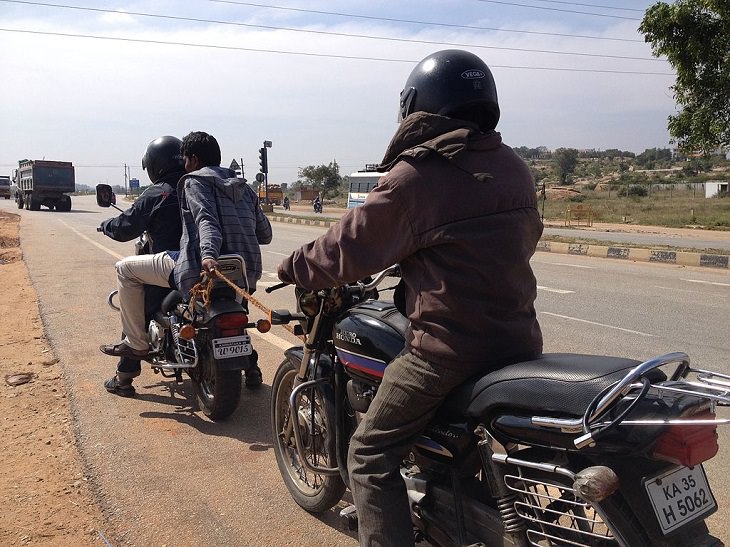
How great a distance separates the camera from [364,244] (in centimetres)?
A: 242

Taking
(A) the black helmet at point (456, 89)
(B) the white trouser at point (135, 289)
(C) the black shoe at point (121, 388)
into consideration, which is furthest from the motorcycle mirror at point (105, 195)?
(A) the black helmet at point (456, 89)

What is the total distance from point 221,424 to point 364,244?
272 cm

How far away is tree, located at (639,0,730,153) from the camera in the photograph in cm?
1445

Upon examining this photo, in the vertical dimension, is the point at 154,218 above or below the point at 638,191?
below

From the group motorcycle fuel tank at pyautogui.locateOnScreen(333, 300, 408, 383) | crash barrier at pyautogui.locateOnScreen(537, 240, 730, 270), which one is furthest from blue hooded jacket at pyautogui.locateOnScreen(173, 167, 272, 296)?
crash barrier at pyautogui.locateOnScreen(537, 240, 730, 270)

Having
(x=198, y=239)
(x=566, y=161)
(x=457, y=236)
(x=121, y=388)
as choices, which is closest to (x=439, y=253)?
(x=457, y=236)

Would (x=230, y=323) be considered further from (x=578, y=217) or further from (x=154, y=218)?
(x=578, y=217)

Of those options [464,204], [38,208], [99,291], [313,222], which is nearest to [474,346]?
[464,204]

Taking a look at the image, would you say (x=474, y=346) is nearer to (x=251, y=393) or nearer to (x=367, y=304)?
(x=367, y=304)

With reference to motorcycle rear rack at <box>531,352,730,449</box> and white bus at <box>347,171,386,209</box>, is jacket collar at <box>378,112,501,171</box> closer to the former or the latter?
motorcycle rear rack at <box>531,352,730,449</box>

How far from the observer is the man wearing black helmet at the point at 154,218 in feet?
16.8

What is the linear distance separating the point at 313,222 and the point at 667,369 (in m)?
28.3

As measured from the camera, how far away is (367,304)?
2967mm

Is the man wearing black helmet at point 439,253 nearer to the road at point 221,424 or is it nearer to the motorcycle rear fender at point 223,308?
the road at point 221,424
